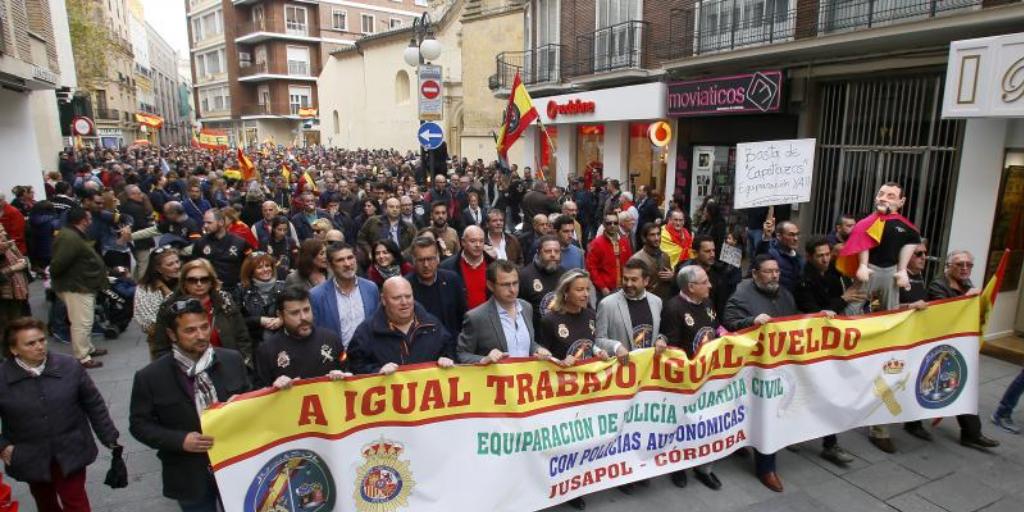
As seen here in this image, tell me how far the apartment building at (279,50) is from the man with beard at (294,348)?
2060 inches

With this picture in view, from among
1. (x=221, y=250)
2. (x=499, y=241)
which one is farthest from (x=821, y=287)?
(x=221, y=250)

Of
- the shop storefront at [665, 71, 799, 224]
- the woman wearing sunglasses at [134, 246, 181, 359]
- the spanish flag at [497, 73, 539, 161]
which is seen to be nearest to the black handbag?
the woman wearing sunglasses at [134, 246, 181, 359]

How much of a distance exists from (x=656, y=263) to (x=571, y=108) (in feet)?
40.3

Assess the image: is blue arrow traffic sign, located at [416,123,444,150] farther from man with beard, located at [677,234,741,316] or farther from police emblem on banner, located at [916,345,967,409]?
police emblem on banner, located at [916,345,967,409]

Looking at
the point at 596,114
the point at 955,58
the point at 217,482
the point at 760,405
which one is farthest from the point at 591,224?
the point at 217,482

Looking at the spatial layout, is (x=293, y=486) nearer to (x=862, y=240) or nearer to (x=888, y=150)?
(x=862, y=240)

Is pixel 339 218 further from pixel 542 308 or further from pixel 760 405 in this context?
pixel 760 405

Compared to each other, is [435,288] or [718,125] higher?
[718,125]

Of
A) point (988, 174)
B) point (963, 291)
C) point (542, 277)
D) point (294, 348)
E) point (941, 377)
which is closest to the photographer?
point (294, 348)

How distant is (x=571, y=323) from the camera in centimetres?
428

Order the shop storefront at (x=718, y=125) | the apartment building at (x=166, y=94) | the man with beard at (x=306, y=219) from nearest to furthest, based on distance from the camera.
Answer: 1. the man with beard at (x=306, y=219)
2. the shop storefront at (x=718, y=125)
3. the apartment building at (x=166, y=94)

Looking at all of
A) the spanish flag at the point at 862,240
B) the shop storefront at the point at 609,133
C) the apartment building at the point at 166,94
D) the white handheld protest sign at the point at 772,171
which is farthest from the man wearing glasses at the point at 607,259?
the apartment building at the point at 166,94

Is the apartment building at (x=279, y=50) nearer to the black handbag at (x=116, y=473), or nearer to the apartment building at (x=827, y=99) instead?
the apartment building at (x=827, y=99)

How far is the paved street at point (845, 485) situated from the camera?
4230 millimetres
